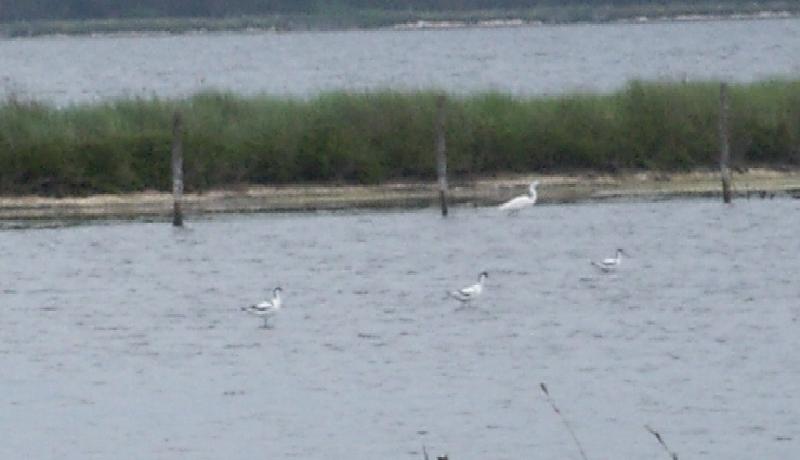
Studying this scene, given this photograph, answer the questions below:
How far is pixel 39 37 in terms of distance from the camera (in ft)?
419

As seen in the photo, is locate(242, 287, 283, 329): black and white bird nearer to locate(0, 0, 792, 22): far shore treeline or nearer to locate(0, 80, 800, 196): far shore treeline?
locate(0, 80, 800, 196): far shore treeline

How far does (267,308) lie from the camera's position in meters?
23.2

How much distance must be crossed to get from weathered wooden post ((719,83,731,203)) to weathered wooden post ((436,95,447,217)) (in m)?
3.43

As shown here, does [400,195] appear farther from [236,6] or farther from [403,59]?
[236,6]

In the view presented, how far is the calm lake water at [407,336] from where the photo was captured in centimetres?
1770

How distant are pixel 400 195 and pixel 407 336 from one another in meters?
10.4

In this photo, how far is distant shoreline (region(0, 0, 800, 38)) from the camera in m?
122

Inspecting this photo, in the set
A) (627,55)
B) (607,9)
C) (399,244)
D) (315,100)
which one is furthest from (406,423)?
(607,9)

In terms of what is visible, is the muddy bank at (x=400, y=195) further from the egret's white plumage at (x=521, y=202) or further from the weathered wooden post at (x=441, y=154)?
the weathered wooden post at (x=441, y=154)

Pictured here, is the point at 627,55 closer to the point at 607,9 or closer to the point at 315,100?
the point at 607,9

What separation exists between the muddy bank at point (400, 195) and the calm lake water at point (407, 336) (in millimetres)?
429

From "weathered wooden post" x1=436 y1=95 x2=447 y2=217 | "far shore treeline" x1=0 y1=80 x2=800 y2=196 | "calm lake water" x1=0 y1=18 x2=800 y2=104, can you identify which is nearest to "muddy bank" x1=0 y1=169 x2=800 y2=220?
"far shore treeline" x1=0 y1=80 x2=800 y2=196

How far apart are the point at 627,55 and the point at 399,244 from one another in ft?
181

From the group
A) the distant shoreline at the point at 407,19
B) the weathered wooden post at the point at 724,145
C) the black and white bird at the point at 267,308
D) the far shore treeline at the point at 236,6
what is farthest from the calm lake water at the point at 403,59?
the black and white bird at the point at 267,308
